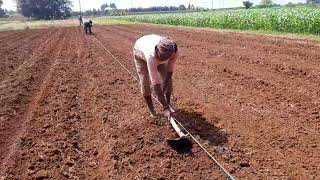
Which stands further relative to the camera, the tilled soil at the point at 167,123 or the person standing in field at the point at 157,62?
the person standing in field at the point at 157,62

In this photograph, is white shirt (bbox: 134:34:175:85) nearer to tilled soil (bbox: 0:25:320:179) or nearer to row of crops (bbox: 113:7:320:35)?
tilled soil (bbox: 0:25:320:179)

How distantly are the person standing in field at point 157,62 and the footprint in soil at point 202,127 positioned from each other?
0.43 m

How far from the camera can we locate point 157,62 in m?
5.98

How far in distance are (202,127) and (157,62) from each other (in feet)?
4.08

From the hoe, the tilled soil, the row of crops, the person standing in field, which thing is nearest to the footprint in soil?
the tilled soil

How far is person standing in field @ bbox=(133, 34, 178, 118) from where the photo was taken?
584cm

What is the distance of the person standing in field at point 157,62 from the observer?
5.84 meters

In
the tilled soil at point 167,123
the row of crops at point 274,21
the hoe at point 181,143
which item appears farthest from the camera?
the row of crops at point 274,21

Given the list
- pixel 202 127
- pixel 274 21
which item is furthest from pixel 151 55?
pixel 274 21

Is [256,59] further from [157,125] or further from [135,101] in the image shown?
[157,125]

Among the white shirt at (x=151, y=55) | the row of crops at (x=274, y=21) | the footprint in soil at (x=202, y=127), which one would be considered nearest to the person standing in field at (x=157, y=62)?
the white shirt at (x=151, y=55)

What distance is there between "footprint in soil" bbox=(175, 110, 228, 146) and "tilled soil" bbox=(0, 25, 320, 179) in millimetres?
16

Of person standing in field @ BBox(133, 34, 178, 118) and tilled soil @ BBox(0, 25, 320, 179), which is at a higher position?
person standing in field @ BBox(133, 34, 178, 118)

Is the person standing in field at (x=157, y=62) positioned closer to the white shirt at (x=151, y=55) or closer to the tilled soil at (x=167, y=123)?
the white shirt at (x=151, y=55)
